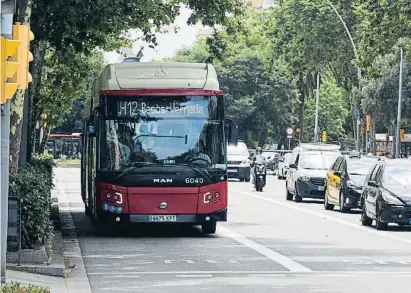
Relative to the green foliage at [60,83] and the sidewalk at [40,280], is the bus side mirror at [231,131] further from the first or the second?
the green foliage at [60,83]

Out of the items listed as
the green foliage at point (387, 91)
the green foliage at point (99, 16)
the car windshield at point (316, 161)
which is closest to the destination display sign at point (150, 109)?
the green foliage at point (99, 16)

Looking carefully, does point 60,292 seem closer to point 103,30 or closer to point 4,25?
point 4,25

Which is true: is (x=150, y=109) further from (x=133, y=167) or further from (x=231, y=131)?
(x=231, y=131)

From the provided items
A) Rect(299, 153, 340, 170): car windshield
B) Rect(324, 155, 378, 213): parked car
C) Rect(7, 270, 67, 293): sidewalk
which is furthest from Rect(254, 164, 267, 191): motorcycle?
Rect(7, 270, 67, 293): sidewalk

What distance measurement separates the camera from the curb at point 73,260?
49.0 feet

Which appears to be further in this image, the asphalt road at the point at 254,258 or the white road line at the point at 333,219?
the white road line at the point at 333,219

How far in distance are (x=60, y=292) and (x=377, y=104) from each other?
49.6 meters

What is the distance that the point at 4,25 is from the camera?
1288 centimetres

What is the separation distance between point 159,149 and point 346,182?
1128 centimetres

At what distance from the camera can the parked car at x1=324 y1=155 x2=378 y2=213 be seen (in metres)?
32.5

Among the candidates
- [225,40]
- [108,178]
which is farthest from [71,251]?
[225,40]

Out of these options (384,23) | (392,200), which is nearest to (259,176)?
(384,23)

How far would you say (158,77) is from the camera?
22.6m

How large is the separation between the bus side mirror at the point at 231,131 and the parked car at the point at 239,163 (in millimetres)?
34282
